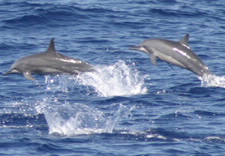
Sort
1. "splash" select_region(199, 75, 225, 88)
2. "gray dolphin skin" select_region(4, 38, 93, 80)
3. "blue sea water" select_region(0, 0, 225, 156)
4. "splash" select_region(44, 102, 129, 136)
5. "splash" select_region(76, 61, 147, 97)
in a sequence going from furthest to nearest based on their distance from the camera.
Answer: "splash" select_region(76, 61, 147, 97)
"splash" select_region(199, 75, 225, 88)
"gray dolphin skin" select_region(4, 38, 93, 80)
"splash" select_region(44, 102, 129, 136)
"blue sea water" select_region(0, 0, 225, 156)

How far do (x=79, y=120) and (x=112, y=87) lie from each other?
3.48 metres

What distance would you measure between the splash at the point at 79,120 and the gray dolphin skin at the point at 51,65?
92 cm

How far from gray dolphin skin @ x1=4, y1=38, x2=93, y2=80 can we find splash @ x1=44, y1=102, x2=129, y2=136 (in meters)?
0.92

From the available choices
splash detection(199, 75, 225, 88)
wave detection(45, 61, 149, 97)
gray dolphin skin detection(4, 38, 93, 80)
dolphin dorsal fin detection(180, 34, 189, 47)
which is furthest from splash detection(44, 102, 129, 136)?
splash detection(199, 75, 225, 88)

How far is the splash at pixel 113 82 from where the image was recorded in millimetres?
20156

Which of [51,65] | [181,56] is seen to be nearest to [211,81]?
[181,56]

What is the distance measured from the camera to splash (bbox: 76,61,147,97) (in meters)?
20.2

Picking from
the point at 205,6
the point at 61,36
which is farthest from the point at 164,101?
the point at 205,6

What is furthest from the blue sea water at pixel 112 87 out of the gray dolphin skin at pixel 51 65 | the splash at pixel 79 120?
the gray dolphin skin at pixel 51 65

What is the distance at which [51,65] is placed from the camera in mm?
18719

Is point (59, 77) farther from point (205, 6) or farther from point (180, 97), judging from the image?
point (205, 6)

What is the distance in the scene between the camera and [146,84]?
21062 mm

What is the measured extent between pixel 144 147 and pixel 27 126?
2941 mm

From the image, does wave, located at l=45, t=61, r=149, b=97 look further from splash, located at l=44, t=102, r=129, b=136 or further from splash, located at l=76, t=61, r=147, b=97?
splash, located at l=44, t=102, r=129, b=136
